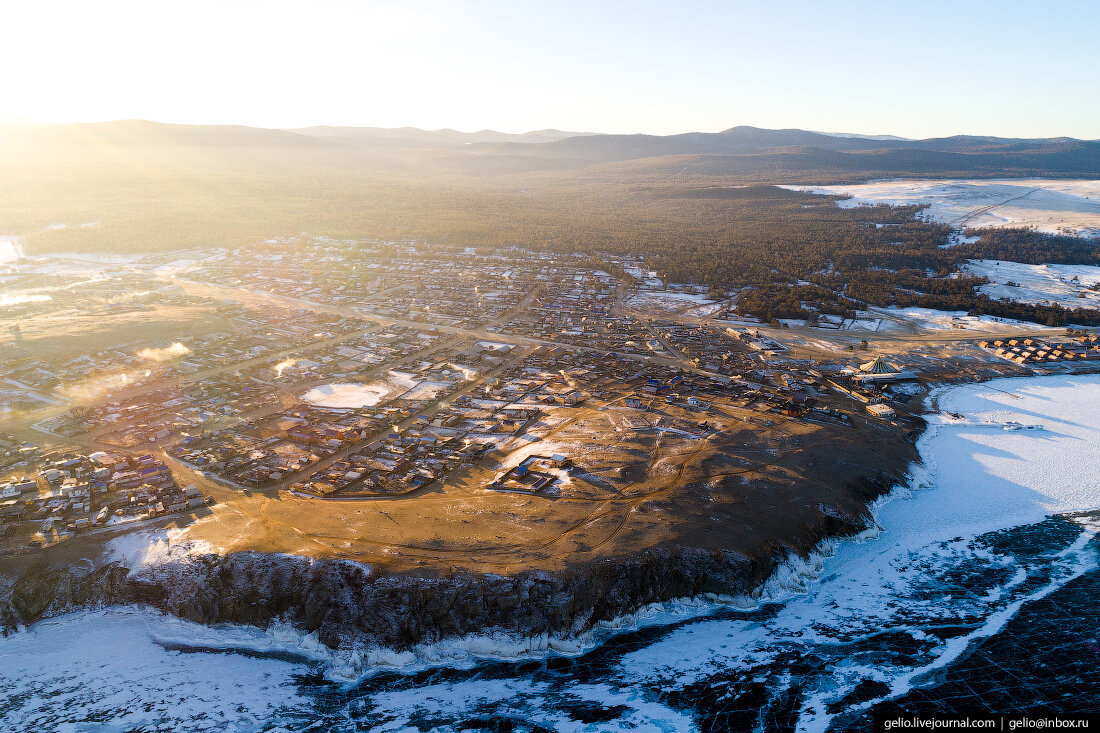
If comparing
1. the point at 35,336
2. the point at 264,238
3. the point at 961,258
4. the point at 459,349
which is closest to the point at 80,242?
the point at 264,238

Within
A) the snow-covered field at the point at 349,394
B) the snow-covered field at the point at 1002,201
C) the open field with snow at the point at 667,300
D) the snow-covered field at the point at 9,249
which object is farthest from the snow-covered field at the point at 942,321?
the snow-covered field at the point at 9,249

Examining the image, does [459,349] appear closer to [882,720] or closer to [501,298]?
[501,298]

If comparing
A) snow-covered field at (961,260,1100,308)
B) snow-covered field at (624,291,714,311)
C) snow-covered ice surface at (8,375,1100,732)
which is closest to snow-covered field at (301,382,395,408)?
snow-covered ice surface at (8,375,1100,732)

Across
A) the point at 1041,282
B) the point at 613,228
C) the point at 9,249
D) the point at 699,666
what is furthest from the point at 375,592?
the point at 9,249

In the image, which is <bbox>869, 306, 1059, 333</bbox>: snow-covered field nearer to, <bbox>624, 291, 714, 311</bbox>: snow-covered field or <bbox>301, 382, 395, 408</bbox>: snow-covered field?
<bbox>624, 291, 714, 311</bbox>: snow-covered field

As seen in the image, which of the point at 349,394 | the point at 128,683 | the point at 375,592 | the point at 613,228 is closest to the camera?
the point at 128,683

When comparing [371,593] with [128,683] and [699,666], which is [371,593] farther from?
[699,666]
